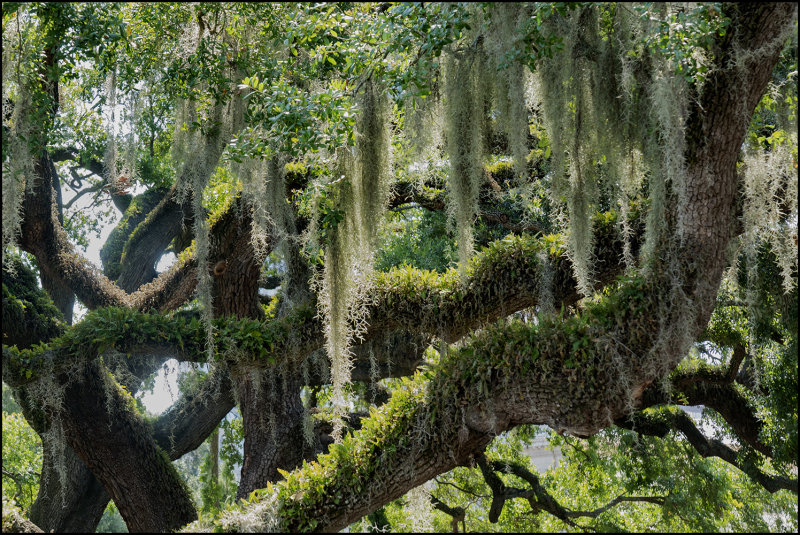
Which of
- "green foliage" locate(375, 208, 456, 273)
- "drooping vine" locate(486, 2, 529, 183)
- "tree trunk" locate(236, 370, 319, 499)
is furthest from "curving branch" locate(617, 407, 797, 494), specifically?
"drooping vine" locate(486, 2, 529, 183)

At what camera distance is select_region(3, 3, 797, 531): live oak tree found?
383 centimetres

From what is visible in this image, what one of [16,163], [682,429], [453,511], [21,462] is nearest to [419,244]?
[453,511]

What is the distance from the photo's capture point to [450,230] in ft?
15.6

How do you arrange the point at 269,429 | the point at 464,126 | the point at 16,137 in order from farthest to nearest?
the point at 269,429 → the point at 16,137 → the point at 464,126

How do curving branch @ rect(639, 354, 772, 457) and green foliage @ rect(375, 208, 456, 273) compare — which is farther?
green foliage @ rect(375, 208, 456, 273)

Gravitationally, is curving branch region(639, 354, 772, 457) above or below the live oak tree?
below

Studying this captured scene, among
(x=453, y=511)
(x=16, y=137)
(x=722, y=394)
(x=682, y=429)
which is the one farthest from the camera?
(x=453, y=511)

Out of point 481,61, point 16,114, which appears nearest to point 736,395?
point 481,61

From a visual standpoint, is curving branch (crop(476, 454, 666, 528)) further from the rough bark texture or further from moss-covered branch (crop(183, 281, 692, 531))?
the rough bark texture

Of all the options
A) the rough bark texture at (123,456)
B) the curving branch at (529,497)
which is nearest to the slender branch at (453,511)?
the curving branch at (529,497)

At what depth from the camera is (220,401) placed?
22.8 feet

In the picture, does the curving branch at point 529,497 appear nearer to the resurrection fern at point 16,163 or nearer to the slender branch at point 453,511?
the slender branch at point 453,511

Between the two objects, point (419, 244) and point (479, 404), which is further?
point (419, 244)

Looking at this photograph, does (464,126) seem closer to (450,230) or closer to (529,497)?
(450,230)
